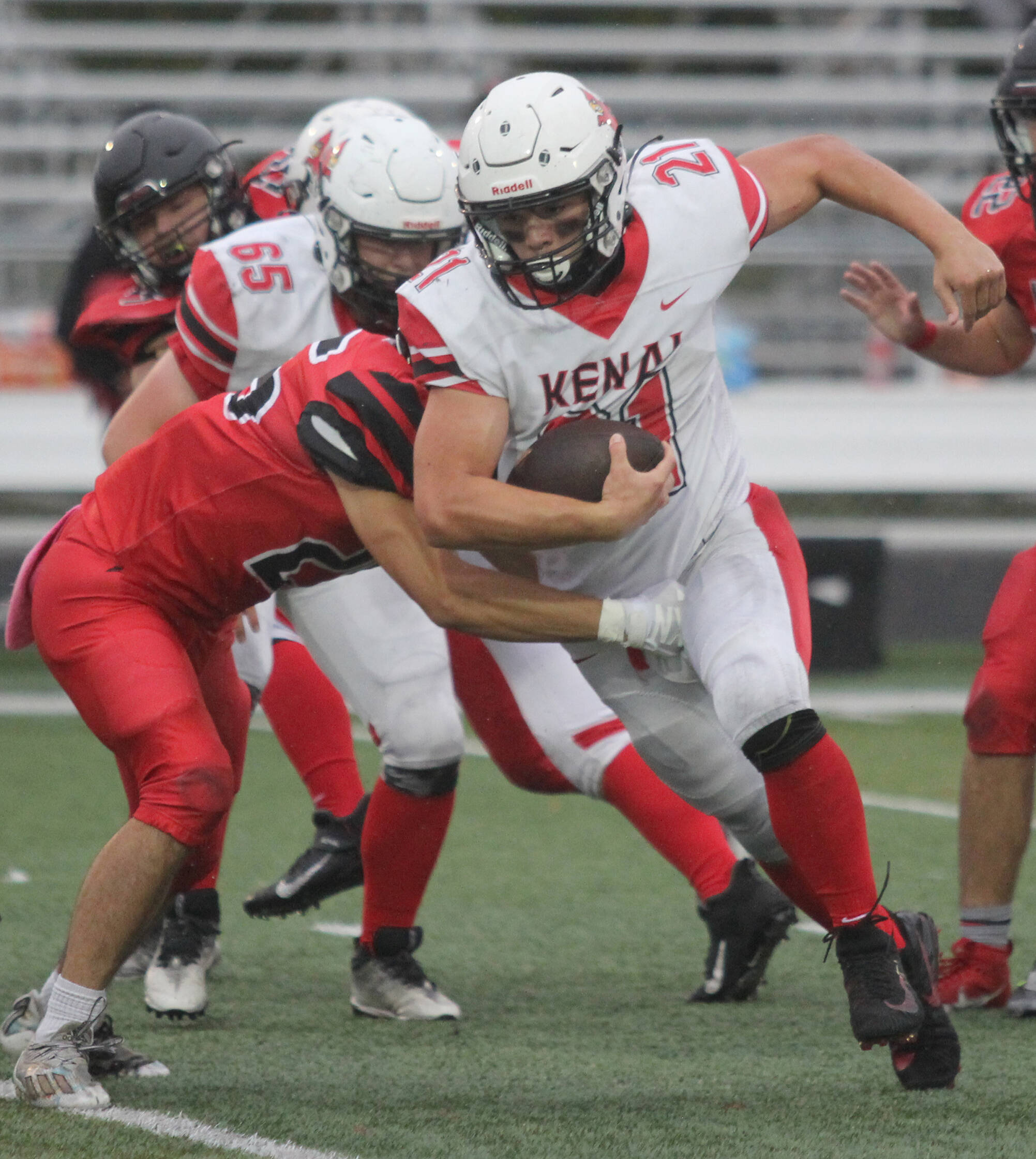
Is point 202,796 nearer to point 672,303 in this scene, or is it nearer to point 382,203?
point 672,303

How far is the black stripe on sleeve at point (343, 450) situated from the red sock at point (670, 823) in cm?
101

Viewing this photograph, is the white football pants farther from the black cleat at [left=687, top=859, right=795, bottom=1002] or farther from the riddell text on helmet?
the riddell text on helmet

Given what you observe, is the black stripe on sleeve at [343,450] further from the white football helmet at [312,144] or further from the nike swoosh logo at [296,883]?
the white football helmet at [312,144]

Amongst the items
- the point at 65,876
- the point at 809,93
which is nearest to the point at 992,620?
the point at 65,876

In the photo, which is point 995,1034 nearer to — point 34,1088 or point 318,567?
point 318,567

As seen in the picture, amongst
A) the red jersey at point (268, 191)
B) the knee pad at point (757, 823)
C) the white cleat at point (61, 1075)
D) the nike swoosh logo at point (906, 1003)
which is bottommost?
the white cleat at point (61, 1075)

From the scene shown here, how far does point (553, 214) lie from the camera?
2.50 m

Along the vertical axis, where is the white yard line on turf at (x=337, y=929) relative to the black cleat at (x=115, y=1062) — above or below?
below

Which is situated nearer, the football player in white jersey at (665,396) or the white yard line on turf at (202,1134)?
the white yard line on turf at (202,1134)

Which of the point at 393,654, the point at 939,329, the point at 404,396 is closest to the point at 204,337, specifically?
the point at 393,654

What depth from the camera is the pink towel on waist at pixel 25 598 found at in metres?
2.82

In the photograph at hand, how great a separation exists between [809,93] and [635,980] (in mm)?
9770

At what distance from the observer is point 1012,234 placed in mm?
3229

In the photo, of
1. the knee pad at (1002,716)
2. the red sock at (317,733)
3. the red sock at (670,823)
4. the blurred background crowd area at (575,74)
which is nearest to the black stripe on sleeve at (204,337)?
the red sock at (317,733)
